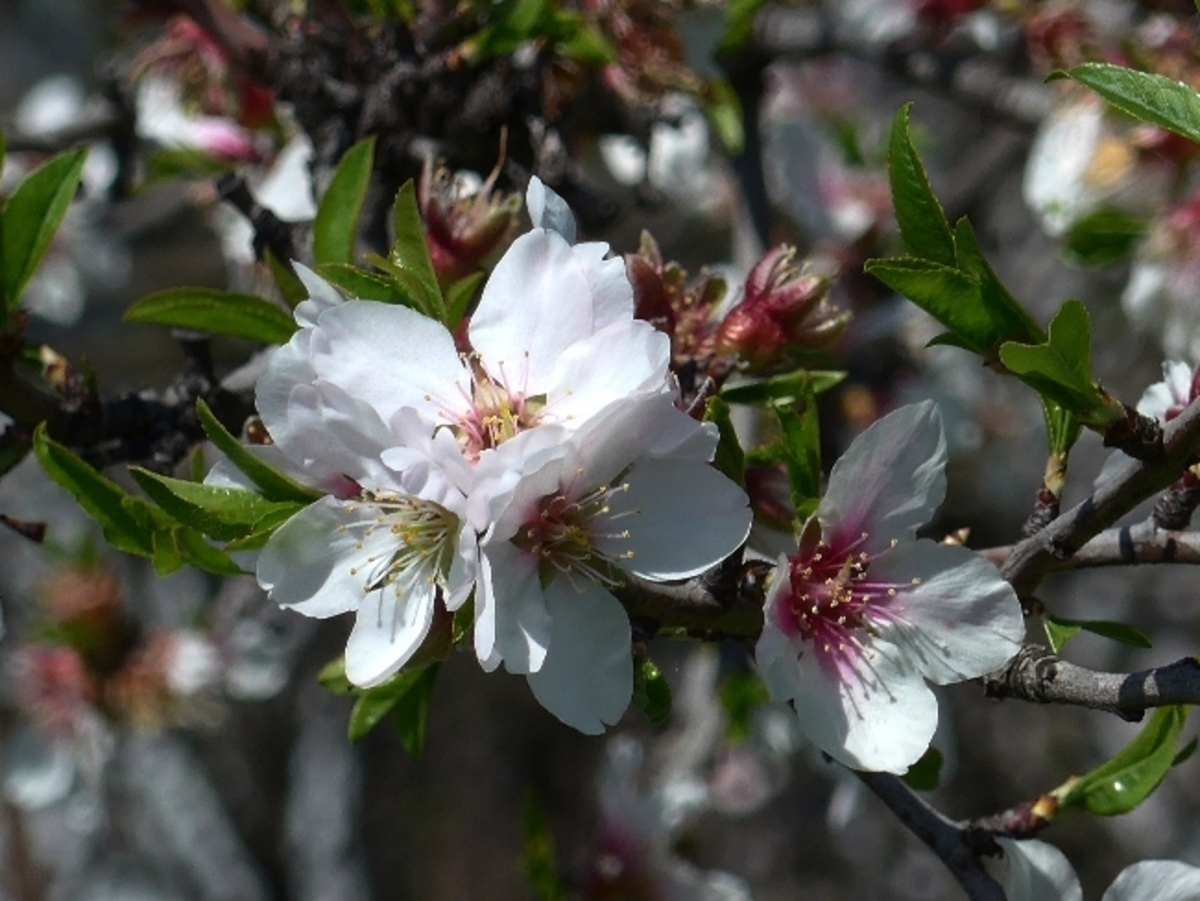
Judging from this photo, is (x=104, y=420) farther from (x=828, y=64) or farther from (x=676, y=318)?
(x=828, y=64)

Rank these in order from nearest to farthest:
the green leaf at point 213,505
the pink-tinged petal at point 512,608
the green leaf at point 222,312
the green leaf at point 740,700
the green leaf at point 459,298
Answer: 1. the pink-tinged petal at point 512,608
2. the green leaf at point 213,505
3. the green leaf at point 459,298
4. the green leaf at point 222,312
5. the green leaf at point 740,700

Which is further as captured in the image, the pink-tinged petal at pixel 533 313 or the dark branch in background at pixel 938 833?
the dark branch in background at pixel 938 833

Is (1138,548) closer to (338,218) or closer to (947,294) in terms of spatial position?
(947,294)

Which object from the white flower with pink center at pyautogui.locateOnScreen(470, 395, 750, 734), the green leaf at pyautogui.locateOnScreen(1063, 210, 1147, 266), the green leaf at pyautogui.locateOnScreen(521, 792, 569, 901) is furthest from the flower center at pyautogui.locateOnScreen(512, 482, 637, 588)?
the green leaf at pyautogui.locateOnScreen(1063, 210, 1147, 266)

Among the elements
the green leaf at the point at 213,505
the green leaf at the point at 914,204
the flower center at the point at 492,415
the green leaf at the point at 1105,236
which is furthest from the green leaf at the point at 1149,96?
the green leaf at the point at 1105,236

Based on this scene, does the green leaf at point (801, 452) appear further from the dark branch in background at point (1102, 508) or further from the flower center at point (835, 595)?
the dark branch in background at point (1102, 508)

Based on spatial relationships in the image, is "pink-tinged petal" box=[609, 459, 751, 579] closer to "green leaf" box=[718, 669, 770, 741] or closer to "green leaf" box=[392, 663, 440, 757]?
"green leaf" box=[392, 663, 440, 757]

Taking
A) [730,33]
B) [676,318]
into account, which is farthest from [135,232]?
[676,318]
